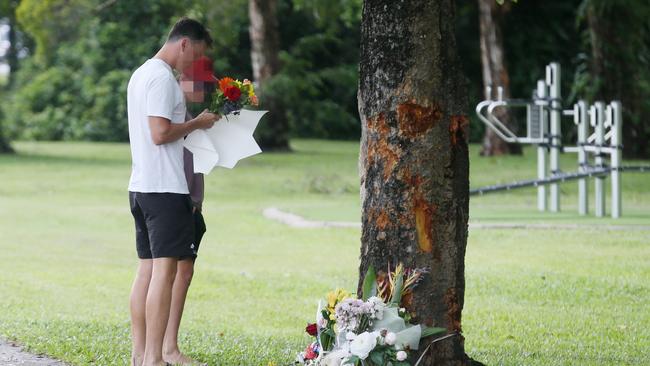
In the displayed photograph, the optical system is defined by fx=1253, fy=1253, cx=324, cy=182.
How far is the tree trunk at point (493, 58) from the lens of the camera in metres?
31.0

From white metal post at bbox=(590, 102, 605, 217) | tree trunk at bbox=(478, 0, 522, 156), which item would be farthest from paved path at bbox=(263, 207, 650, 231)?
Answer: tree trunk at bbox=(478, 0, 522, 156)

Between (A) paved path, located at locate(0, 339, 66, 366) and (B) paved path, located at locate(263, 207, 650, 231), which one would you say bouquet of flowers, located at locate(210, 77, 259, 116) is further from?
(B) paved path, located at locate(263, 207, 650, 231)

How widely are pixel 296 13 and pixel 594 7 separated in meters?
16.0

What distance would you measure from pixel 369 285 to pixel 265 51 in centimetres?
2583

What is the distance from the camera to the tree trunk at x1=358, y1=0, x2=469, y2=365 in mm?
6129

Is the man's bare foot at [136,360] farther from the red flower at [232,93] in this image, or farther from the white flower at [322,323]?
the red flower at [232,93]

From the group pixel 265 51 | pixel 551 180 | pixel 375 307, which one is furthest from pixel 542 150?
pixel 265 51

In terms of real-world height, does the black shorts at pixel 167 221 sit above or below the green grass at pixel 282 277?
above

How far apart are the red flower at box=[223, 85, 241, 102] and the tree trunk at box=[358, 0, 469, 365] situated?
705 millimetres

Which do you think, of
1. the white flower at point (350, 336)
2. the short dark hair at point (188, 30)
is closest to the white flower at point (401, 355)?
the white flower at point (350, 336)

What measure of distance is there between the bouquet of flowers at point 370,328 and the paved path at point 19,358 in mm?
2005

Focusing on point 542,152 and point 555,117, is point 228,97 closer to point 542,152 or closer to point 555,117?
point 555,117

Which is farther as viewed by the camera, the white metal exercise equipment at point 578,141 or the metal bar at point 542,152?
the metal bar at point 542,152

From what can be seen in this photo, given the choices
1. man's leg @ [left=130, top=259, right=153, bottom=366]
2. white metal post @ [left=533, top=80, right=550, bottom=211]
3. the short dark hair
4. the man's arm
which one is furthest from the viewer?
white metal post @ [left=533, top=80, right=550, bottom=211]
